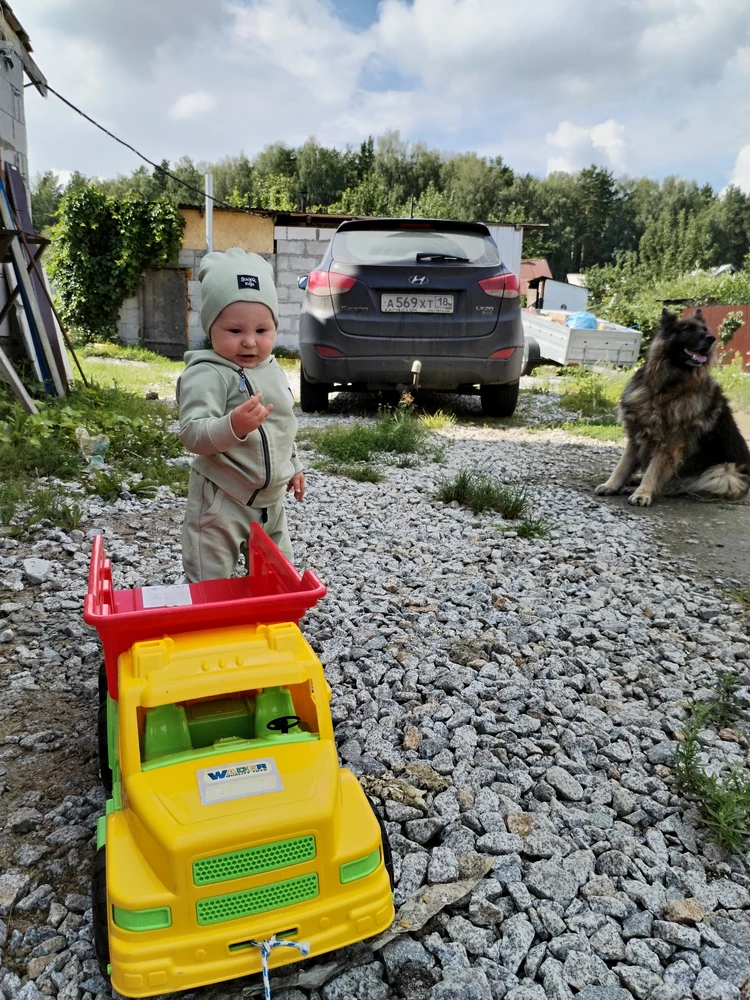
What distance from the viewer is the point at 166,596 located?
73.0 inches

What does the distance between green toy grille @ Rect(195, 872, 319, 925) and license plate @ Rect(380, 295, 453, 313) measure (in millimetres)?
5257

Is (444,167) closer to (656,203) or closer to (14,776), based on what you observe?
(656,203)

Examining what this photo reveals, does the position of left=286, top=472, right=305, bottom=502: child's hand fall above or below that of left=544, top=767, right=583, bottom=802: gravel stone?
above

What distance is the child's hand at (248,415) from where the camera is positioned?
65.4 inches

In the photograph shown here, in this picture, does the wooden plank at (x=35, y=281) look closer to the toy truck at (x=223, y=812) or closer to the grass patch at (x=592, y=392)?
the grass patch at (x=592, y=392)

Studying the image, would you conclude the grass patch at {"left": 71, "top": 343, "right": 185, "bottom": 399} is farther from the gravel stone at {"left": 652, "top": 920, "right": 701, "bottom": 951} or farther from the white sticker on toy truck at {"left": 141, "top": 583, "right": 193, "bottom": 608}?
the gravel stone at {"left": 652, "top": 920, "right": 701, "bottom": 951}

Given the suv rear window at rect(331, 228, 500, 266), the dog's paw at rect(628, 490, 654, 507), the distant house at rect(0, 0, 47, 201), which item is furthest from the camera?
the distant house at rect(0, 0, 47, 201)

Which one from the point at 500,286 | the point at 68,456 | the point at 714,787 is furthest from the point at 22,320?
the point at 714,787

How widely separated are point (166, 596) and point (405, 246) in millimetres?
5027

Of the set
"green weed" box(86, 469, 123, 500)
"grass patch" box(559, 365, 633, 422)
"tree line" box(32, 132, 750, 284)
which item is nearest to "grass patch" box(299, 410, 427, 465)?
"green weed" box(86, 469, 123, 500)

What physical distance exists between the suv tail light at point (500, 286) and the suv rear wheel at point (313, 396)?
1.81 m

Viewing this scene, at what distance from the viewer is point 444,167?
57.3m

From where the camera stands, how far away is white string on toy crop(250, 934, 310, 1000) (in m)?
1.14

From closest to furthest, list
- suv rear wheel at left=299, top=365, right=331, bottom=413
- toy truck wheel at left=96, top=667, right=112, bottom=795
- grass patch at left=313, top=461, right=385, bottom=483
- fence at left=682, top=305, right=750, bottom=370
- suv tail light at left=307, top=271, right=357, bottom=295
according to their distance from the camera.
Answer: toy truck wheel at left=96, top=667, right=112, bottom=795 < grass patch at left=313, top=461, right=385, bottom=483 < suv tail light at left=307, top=271, right=357, bottom=295 < suv rear wheel at left=299, top=365, right=331, bottom=413 < fence at left=682, top=305, right=750, bottom=370
